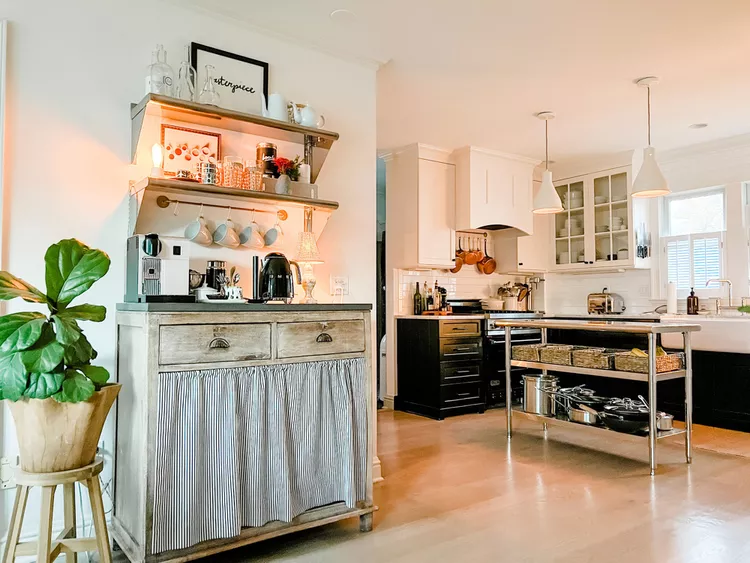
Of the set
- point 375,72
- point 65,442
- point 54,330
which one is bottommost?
point 65,442

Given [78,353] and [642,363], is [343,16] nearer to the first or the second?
[78,353]

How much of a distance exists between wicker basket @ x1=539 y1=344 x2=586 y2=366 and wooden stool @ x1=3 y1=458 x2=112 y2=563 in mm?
3099

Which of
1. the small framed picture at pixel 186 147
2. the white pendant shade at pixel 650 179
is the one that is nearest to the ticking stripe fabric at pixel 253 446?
the small framed picture at pixel 186 147

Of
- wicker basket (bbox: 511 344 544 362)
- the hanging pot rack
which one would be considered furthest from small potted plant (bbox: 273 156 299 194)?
wicker basket (bbox: 511 344 544 362)

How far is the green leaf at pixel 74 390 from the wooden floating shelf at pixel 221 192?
936 millimetres

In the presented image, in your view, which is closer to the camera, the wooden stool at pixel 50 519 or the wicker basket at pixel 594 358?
the wooden stool at pixel 50 519

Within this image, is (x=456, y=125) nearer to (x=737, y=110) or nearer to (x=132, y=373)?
(x=737, y=110)

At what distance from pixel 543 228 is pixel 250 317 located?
5.18m

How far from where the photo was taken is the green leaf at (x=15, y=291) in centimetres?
188

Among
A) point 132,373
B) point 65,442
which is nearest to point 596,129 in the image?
point 132,373

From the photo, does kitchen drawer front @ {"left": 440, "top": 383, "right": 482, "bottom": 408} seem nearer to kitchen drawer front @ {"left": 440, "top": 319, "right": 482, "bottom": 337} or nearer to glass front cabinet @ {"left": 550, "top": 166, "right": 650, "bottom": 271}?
kitchen drawer front @ {"left": 440, "top": 319, "right": 482, "bottom": 337}

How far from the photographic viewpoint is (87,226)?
258 centimetres

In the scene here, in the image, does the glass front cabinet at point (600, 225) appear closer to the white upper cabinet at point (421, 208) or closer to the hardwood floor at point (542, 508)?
the white upper cabinet at point (421, 208)

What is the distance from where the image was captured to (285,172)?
9.93 feet
